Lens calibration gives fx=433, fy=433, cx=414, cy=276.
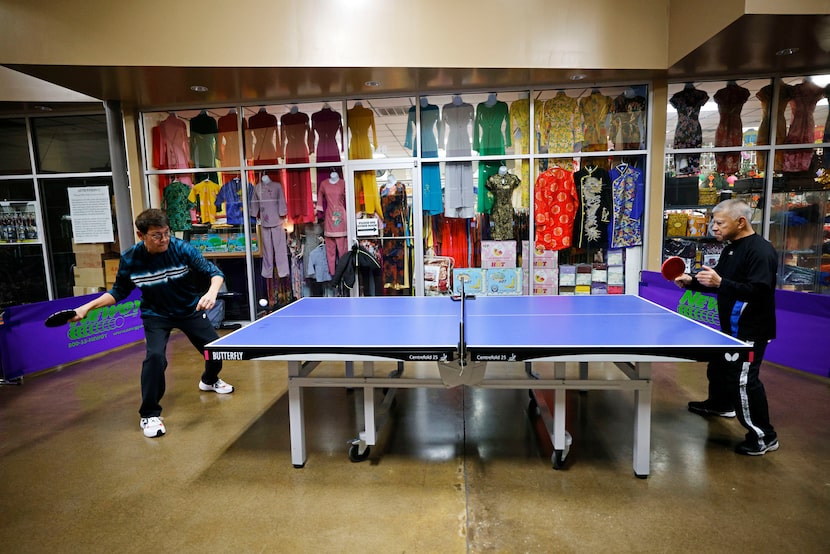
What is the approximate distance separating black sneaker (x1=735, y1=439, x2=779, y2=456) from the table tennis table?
2.28 ft

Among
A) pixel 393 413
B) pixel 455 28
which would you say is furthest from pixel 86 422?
pixel 455 28

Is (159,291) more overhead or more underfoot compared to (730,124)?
more underfoot

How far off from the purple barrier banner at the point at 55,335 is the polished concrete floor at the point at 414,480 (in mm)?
561

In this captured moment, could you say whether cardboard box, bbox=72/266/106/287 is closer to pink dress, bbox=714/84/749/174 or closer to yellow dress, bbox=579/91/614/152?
yellow dress, bbox=579/91/614/152

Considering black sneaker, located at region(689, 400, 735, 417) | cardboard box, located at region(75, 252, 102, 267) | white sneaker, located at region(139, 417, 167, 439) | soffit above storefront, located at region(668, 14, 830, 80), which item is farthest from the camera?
cardboard box, located at region(75, 252, 102, 267)

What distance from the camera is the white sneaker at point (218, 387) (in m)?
3.57

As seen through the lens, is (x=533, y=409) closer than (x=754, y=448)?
No

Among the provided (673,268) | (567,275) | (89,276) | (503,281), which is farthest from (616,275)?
(89,276)

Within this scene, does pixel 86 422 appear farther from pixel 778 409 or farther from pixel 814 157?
pixel 814 157

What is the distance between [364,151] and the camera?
215 inches

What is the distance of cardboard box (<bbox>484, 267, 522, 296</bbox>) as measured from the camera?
5484mm

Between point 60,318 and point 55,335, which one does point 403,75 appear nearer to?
point 60,318

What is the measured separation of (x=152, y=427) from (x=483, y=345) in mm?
2313

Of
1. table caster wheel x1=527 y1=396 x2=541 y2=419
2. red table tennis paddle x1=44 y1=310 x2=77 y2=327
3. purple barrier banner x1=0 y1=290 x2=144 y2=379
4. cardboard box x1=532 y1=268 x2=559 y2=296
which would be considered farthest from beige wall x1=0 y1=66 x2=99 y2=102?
table caster wheel x1=527 y1=396 x2=541 y2=419
